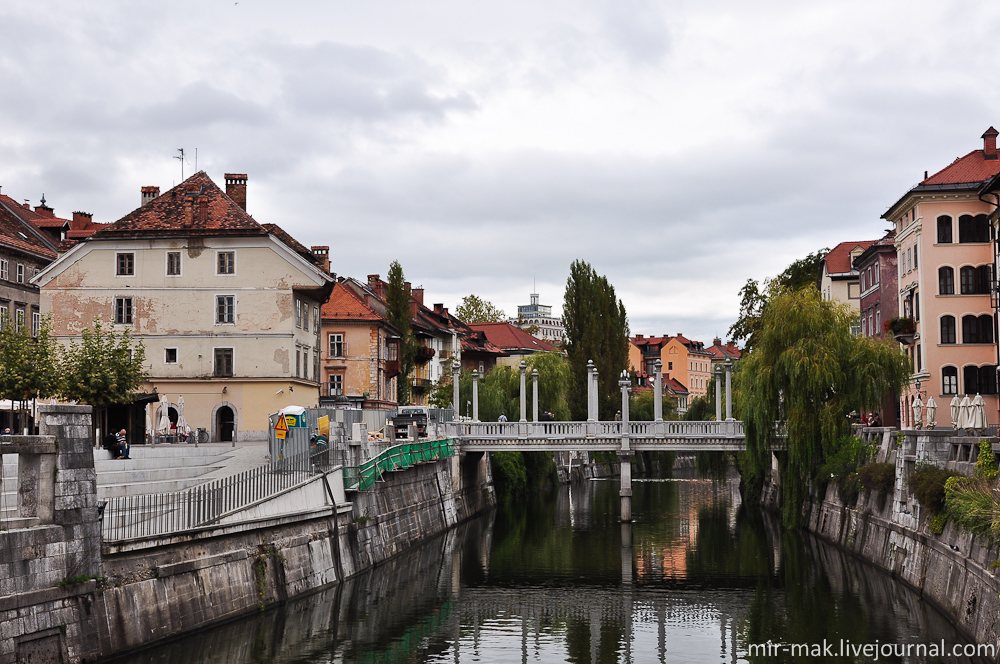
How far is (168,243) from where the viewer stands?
53188mm

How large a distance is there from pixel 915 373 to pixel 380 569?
29.7 m

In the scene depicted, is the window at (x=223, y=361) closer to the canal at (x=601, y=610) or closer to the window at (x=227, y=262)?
the window at (x=227, y=262)

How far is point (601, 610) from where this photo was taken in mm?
31656

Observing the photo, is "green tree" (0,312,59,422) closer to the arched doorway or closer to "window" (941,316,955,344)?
the arched doorway

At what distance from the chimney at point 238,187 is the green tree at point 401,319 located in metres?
16.7

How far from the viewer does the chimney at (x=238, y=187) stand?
207ft

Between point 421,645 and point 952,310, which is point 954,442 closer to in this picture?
point 421,645

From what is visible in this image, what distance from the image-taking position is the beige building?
52875 mm

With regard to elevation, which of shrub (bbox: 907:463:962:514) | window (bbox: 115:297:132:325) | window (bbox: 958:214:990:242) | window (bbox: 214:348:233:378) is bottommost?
shrub (bbox: 907:463:962:514)

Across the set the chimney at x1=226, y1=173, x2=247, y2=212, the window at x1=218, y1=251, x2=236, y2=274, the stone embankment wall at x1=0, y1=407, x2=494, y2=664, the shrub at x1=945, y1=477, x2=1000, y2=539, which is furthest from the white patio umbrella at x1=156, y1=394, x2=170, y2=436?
the shrub at x1=945, y1=477, x2=1000, y2=539

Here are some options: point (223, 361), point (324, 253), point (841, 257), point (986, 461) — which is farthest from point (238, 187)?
point (986, 461)

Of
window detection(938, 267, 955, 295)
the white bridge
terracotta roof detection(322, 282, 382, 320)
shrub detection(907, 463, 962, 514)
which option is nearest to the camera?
shrub detection(907, 463, 962, 514)

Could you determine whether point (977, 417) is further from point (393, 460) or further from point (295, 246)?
point (295, 246)

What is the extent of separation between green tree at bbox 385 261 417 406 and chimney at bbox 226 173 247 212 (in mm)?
16657
